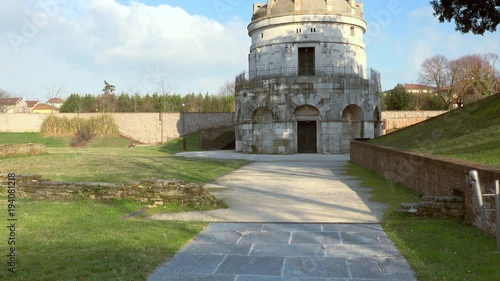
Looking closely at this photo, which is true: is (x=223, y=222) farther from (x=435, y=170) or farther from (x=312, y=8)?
(x=312, y=8)

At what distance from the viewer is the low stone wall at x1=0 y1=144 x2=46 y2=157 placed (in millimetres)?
27562

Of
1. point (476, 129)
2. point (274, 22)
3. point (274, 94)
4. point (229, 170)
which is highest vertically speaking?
point (274, 22)

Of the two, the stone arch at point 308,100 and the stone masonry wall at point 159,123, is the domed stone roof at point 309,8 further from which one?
the stone masonry wall at point 159,123

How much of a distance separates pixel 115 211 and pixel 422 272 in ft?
20.8

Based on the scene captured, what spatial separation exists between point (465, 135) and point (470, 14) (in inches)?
229

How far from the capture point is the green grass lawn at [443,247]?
540 centimetres

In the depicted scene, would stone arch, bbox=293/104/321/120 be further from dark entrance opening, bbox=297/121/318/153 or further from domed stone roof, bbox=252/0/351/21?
domed stone roof, bbox=252/0/351/21

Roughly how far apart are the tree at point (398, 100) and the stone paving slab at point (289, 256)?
60318 millimetres

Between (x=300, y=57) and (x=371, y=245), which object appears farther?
(x=300, y=57)

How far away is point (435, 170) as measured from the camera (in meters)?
10.4

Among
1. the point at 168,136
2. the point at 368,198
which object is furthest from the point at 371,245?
the point at 168,136

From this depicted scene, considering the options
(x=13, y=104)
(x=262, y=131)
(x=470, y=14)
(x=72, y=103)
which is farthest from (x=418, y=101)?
(x=13, y=104)

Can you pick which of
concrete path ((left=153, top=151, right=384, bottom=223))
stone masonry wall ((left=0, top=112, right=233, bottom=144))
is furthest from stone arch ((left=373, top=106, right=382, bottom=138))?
stone masonry wall ((left=0, top=112, right=233, bottom=144))

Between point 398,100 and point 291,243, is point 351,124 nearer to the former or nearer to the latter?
point 291,243
